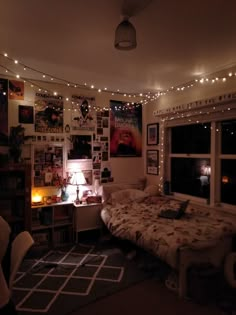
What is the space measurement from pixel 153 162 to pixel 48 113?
6.66 feet

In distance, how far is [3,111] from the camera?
363cm

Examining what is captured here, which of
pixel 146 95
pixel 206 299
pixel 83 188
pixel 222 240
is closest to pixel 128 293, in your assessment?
pixel 206 299

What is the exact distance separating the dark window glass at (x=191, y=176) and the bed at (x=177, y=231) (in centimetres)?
33

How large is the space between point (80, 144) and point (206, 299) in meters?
2.81

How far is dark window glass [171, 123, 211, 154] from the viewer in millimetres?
3746

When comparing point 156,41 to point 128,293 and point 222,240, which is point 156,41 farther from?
point 128,293

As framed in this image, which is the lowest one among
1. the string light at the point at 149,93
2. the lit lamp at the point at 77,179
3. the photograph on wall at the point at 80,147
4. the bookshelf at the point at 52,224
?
the bookshelf at the point at 52,224

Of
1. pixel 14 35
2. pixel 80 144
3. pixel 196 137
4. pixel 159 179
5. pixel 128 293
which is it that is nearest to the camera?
pixel 14 35

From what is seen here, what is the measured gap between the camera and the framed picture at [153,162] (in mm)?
4621

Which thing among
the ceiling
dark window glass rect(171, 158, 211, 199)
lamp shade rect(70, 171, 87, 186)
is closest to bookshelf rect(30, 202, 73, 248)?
lamp shade rect(70, 171, 87, 186)

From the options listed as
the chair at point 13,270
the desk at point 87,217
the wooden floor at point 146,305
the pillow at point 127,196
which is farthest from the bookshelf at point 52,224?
the chair at point 13,270

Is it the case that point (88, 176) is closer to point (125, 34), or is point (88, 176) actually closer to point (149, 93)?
point (149, 93)

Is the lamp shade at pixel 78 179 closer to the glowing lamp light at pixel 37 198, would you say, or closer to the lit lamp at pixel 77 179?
the lit lamp at pixel 77 179

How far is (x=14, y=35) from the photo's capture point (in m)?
2.42
